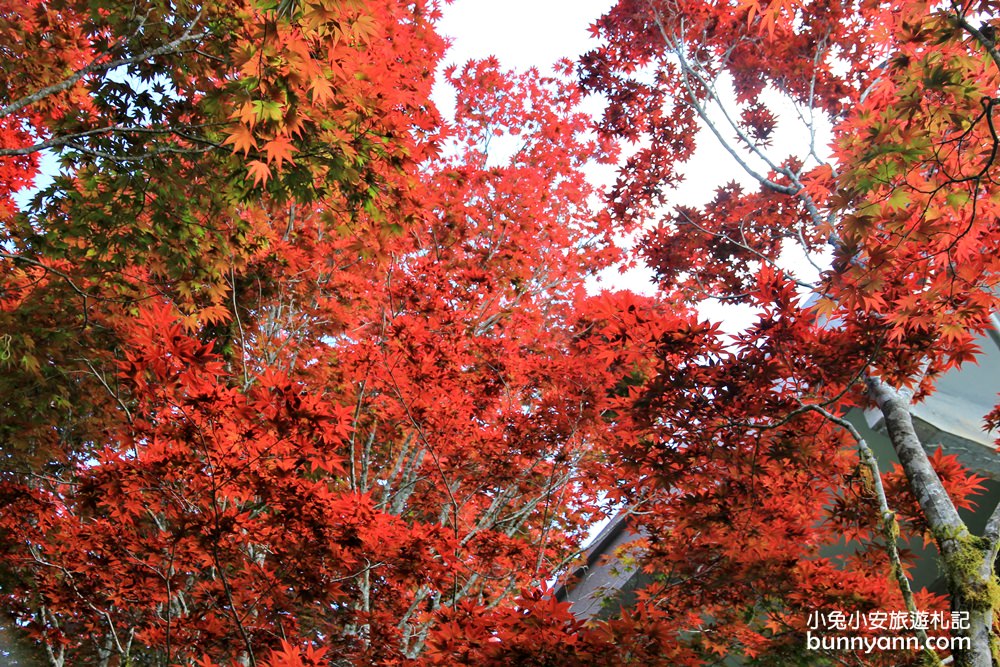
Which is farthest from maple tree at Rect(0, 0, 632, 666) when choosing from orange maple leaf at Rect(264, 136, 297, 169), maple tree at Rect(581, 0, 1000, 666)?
maple tree at Rect(581, 0, 1000, 666)

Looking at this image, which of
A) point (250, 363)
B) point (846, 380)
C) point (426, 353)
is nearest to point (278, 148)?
point (426, 353)

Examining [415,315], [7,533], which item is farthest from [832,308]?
[7,533]

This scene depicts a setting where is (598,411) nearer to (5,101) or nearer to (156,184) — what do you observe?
(156,184)

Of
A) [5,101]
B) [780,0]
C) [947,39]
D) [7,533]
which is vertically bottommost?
[7,533]

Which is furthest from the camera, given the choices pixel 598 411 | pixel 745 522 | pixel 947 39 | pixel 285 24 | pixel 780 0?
pixel 598 411

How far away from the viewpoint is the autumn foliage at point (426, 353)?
12.5 feet

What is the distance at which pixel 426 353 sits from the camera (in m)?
6.54

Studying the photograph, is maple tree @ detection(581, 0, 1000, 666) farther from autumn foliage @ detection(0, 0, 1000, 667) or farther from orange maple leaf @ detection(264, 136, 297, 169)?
orange maple leaf @ detection(264, 136, 297, 169)

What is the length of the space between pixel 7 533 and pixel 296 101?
5.45 metres

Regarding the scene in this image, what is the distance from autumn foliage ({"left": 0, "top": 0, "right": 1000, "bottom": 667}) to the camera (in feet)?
12.5

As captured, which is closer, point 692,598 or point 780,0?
point 780,0

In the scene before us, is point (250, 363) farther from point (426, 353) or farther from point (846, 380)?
point (846, 380)

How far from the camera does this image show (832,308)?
405 centimetres

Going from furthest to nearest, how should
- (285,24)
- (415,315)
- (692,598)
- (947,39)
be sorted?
1. (415,315)
2. (692,598)
3. (285,24)
4. (947,39)
